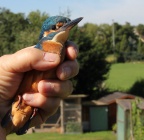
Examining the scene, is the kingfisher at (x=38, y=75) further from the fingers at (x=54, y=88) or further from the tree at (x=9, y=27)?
the tree at (x=9, y=27)

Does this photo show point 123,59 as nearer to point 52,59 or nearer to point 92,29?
point 92,29

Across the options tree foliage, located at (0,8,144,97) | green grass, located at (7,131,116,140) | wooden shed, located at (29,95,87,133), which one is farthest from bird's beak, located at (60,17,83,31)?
wooden shed, located at (29,95,87,133)

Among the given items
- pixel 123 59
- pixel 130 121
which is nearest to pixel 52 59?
pixel 130 121

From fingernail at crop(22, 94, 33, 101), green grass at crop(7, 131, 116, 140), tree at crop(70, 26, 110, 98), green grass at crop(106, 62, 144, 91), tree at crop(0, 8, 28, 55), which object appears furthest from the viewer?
green grass at crop(106, 62, 144, 91)

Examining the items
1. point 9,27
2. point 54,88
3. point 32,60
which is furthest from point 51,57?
point 9,27

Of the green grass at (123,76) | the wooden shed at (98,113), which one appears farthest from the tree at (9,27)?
the green grass at (123,76)

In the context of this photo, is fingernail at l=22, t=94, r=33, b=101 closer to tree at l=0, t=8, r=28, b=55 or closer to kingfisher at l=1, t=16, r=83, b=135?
kingfisher at l=1, t=16, r=83, b=135
